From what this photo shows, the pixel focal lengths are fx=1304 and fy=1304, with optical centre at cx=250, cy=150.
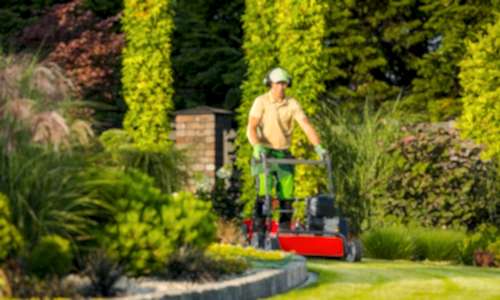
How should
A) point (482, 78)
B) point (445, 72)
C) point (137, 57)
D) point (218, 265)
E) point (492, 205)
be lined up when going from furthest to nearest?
point (445, 72), point (137, 57), point (482, 78), point (492, 205), point (218, 265)

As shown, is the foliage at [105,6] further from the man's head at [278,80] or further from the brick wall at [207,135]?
the man's head at [278,80]

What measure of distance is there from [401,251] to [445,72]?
9349 millimetres

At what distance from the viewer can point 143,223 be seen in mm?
9266

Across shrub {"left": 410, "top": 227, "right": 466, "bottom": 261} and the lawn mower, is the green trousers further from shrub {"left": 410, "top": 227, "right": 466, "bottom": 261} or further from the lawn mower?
shrub {"left": 410, "top": 227, "right": 466, "bottom": 261}

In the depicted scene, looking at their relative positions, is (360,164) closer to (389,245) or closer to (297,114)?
(389,245)

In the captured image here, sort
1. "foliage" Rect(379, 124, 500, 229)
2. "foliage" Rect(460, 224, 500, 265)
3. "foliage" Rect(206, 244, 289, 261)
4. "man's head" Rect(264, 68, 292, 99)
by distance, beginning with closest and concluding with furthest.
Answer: "foliage" Rect(206, 244, 289, 261) → "man's head" Rect(264, 68, 292, 99) → "foliage" Rect(460, 224, 500, 265) → "foliage" Rect(379, 124, 500, 229)

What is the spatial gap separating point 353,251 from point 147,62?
9.75 m

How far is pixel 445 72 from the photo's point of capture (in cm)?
2350

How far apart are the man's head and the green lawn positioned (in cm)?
184

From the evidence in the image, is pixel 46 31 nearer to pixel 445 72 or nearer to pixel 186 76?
pixel 186 76

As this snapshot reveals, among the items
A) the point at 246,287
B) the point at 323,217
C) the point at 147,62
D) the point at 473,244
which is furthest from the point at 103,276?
the point at 147,62

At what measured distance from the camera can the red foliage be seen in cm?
2350

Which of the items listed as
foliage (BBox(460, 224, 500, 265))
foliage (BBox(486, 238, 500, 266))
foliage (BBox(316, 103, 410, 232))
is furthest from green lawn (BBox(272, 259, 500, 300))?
foliage (BBox(316, 103, 410, 232))

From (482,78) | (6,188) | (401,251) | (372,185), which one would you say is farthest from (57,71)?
(482,78)
